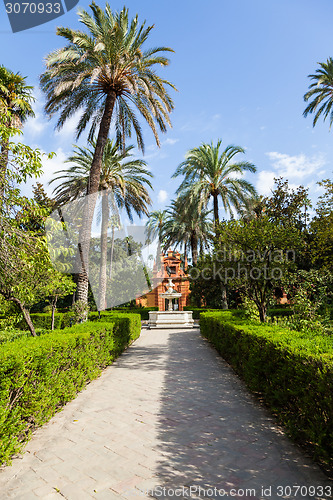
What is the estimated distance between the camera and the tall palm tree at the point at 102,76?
10.7 metres

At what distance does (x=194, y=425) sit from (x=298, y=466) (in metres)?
1.49

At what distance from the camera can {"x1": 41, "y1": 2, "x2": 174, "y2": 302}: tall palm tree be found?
10680 mm

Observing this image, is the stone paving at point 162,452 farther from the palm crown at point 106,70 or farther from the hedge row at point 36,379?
the palm crown at point 106,70

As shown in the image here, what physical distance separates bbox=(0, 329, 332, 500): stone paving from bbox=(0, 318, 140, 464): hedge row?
251mm

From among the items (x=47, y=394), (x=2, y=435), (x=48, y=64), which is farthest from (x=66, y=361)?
(x=48, y=64)

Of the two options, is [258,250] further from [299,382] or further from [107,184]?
[107,184]

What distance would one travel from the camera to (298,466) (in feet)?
9.64

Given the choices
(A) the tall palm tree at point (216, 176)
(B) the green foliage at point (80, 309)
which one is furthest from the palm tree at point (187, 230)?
(B) the green foliage at point (80, 309)

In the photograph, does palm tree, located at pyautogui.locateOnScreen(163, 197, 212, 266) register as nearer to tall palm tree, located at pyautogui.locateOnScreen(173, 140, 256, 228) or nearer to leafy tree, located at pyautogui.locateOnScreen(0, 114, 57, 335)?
tall palm tree, located at pyautogui.locateOnScreen(173, 140, 256, 228)

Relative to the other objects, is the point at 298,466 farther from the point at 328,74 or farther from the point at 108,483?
the point at 328,74

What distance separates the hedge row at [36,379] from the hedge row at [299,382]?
9.98ft

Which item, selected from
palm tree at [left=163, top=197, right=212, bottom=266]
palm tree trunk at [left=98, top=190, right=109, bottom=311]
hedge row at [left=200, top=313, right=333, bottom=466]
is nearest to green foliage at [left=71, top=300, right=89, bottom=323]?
hedge row at [left=200, top=313, right=333, bottom=466]

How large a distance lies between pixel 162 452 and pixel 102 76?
40.5ft

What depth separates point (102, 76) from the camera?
1130cm
